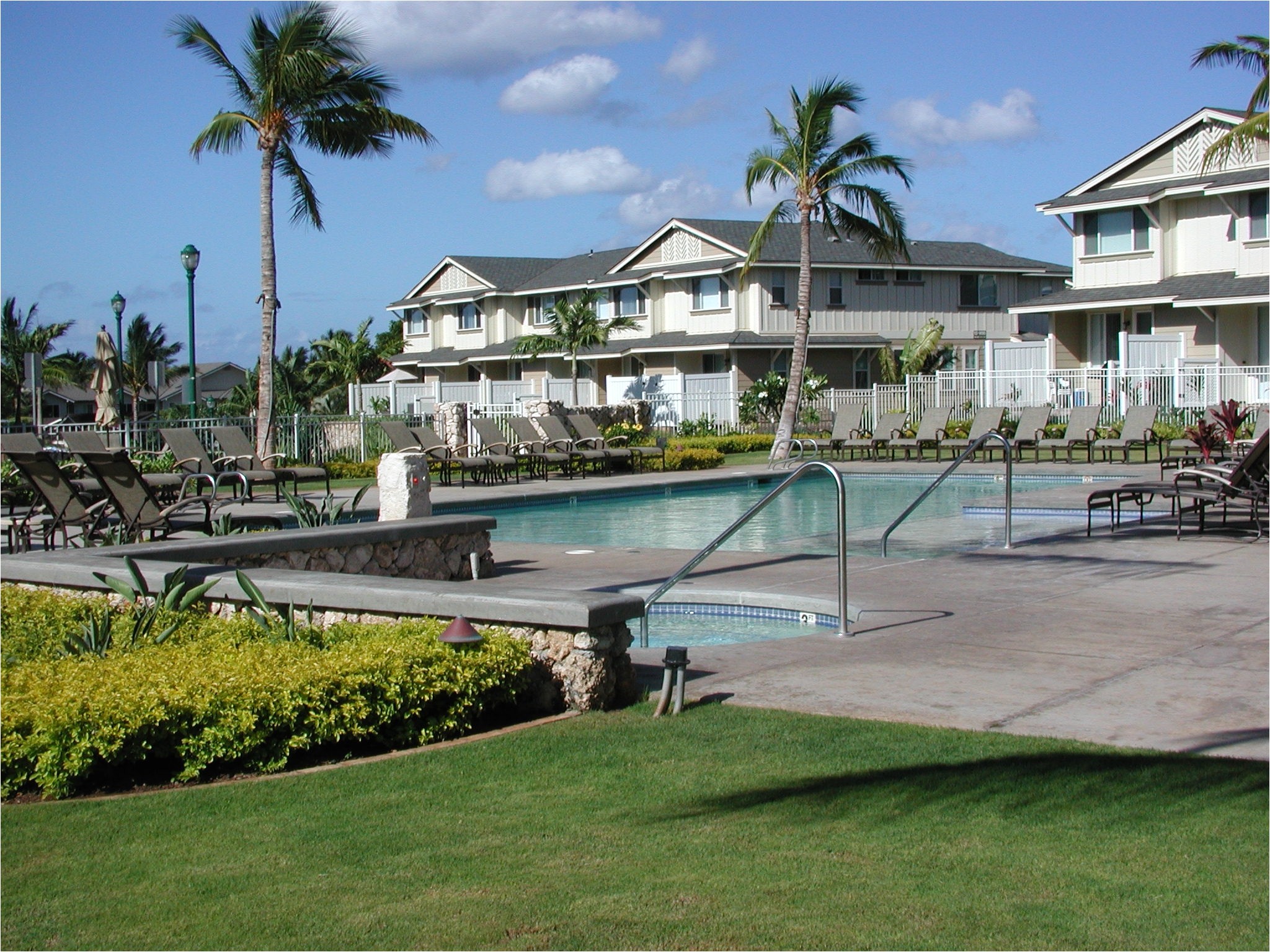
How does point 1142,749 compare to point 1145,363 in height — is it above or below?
below

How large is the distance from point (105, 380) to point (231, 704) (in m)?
22.8

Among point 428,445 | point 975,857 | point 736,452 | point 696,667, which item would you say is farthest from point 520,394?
point 975,857

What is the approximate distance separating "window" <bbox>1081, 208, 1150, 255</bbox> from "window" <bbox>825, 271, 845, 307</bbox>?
12083 millimetres

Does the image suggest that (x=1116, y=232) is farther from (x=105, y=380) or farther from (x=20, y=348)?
(x=20, y=348)

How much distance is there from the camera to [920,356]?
145 feet

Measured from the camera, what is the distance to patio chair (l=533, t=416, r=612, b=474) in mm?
24328

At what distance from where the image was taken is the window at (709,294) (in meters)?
46.5

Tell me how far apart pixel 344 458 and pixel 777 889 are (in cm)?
2412

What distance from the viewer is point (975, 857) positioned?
416cm

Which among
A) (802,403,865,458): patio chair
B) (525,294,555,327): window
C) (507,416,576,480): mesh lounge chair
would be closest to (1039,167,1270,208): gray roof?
(802,403,865,458): patio chair

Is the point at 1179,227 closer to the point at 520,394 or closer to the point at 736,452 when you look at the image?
the point at 736,452

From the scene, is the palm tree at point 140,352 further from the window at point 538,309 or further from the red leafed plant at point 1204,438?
the red leafed plant at point 1204,438

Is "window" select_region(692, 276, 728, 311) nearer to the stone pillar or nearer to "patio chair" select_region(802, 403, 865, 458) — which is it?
"patio chair" select_region(802, 403, 865, 458)

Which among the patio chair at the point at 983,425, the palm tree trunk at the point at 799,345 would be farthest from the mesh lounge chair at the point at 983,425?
the palm tree trunk at the point at 799,345
